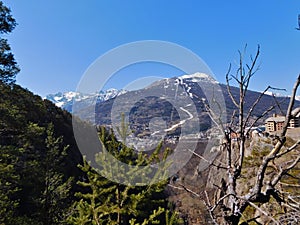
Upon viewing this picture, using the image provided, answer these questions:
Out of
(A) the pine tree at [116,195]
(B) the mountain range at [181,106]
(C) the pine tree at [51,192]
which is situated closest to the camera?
(B) the mountain range at [181,106]

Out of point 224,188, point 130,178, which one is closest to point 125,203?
point 130,178

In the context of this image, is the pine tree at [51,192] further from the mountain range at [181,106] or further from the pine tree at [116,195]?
the pine tree at [116,195]

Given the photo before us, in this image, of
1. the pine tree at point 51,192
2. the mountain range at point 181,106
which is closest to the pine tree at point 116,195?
the mountain range at point 181,106

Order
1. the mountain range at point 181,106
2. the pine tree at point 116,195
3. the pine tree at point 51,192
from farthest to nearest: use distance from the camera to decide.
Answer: the pine tree at point 51,192 < the pine tree at point 116,195 < the mountain range at point 181,106

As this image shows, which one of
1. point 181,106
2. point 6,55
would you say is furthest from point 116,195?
point 181,106

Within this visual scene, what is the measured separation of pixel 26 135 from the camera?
7.63 m

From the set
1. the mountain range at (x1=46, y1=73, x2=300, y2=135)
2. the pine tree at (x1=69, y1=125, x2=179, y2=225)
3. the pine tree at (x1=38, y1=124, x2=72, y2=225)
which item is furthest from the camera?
the pine tree at (x1=38, y1=124, x2=72, y2=225)

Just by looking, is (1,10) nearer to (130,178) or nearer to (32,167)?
(32,167)

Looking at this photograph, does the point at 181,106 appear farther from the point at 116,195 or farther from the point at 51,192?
the point at 116,195

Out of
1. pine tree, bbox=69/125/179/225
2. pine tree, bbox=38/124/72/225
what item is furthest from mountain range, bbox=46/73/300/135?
pine tree, bbox=38/124/72/225

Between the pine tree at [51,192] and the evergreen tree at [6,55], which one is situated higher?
the evergreen tree at [6,55]

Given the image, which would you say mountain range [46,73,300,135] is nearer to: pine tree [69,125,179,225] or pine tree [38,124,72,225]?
pine tree [69,125,179,225]

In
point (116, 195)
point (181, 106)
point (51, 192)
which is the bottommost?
point (51, 192)

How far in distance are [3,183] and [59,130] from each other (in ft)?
79.1
